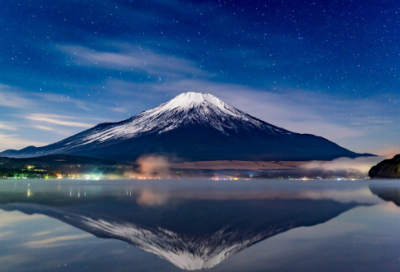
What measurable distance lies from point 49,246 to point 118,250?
2.82 m

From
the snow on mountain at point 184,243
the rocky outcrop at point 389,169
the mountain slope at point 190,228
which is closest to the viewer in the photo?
the snow on mountain at point 184,243

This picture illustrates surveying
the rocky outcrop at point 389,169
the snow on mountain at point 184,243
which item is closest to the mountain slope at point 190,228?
the snow on mountain at point 184,243

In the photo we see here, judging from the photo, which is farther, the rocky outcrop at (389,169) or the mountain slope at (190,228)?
the rocky outcrop at (389,169)

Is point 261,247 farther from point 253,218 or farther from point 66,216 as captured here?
point 66,216

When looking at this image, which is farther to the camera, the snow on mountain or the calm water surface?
the snow on mountain

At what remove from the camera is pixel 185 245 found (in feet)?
48.4

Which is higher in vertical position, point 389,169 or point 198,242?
point 389,169

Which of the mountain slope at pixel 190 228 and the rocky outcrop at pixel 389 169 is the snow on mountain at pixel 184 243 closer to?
the mountain slope at pixel 190 228

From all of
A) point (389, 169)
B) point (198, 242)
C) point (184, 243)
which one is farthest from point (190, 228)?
point (389, 169)

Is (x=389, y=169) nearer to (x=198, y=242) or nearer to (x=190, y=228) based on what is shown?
(x=190, y=228)

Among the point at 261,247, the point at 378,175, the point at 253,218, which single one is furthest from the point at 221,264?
the point at 378,175

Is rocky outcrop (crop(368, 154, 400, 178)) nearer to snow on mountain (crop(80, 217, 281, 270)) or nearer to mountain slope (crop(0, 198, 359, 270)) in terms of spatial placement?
mountain slope (crop(0, 198, 359, 270))

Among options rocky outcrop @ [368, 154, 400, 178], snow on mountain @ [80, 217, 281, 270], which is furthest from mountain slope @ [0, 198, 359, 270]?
rocky outcrop @ [368, 154, 400, 178]

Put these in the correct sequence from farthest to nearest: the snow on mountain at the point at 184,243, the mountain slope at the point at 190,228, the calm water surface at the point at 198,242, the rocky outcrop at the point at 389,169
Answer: the rocky outcrop at the point at 389,169
the mountain slope at the point at 190,228
the snow on mountain at the point at 184,243
the calm water surface at the point at 198,242
